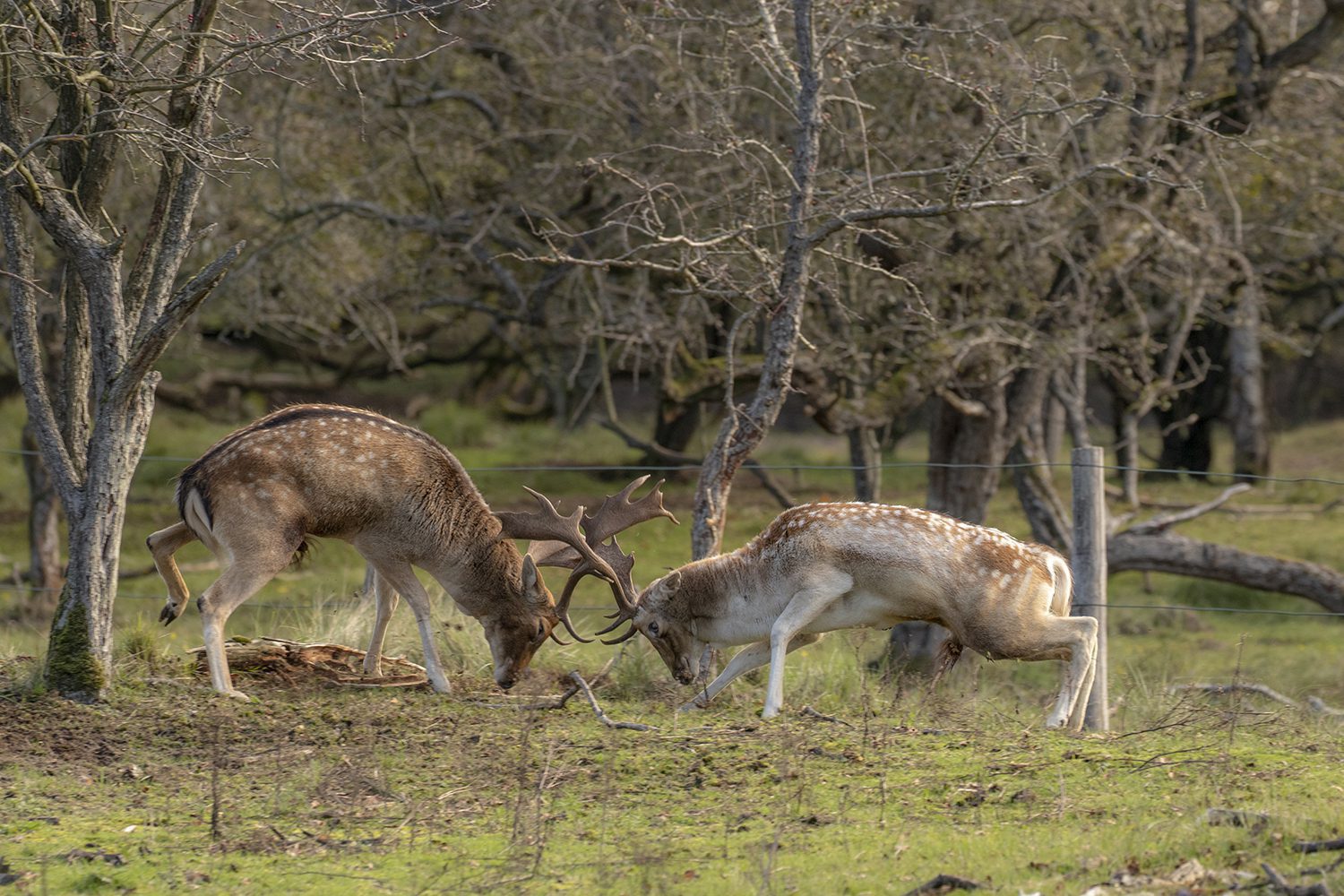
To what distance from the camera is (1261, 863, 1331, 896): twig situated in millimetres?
4973

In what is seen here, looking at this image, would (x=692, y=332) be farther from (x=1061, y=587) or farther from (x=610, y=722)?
(x=610, y=722)

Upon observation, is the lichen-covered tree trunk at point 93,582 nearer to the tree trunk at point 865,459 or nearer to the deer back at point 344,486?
the deer back at point 344,486

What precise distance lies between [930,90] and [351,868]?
9.30 meters

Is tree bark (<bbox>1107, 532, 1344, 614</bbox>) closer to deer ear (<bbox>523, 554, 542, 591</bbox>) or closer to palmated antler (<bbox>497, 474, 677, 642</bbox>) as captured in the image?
palmated antler (<bbox>497, 474, 677, 642</bbox>)

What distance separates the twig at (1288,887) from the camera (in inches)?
196

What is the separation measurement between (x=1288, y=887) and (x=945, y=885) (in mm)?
1114

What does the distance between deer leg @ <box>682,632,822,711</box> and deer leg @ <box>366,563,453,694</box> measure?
59.4 inches

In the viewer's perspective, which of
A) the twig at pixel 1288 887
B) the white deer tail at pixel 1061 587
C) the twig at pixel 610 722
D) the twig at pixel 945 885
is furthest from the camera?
the white deer tail at pixel 1061 587

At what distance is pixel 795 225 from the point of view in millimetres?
9648

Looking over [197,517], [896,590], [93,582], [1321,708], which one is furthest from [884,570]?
[93,582]

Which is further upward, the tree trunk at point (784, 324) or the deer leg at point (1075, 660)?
the tree trunk at point (784, 324)

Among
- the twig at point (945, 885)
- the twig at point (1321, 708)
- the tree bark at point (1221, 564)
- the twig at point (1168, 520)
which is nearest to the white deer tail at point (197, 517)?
the twig at point (945, 885)

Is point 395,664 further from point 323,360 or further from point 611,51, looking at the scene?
point 323,360

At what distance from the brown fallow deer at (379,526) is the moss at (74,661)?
629 mm
